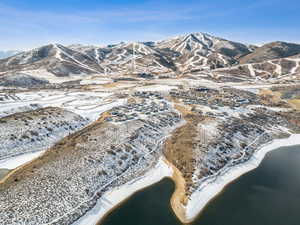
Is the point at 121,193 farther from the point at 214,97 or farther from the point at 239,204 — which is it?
the point at 214,97

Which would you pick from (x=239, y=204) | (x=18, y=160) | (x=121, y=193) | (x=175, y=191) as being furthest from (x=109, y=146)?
(x=239, y=204)

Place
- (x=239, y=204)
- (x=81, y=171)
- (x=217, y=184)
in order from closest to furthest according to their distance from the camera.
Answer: (x=239, y=204) → (x=81, y=171) → (x=217, y=184)

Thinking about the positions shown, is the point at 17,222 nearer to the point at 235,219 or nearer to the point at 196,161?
the point at 235,219

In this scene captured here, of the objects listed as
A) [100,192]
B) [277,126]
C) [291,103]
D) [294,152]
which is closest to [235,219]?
[100,192]

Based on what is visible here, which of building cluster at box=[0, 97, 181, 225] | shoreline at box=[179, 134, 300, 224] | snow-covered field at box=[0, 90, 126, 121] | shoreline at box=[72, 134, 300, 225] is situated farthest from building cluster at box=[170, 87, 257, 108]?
shoreline at box=[72, 134, 300, 225]

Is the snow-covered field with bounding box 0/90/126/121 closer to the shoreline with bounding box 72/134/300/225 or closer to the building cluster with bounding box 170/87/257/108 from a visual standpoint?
the building cluster with bounding box 170/87/257/108

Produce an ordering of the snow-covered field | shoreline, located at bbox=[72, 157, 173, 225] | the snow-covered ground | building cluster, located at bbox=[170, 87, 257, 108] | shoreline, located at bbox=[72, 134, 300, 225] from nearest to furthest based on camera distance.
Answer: shoreline, located at bbox=[72, 157, 173, 225] → shoreline, located at bbox=[72, 134, 300, 225] → the snow-covered ground → the snow-covered field → building cluster, located at bbox=[170, 87, 257, 108]
